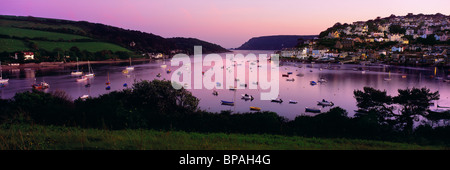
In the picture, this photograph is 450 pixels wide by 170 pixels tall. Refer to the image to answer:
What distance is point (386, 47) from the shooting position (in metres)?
85.4

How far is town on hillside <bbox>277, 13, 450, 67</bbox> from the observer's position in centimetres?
6419

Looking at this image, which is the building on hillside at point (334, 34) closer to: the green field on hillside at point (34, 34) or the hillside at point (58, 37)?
the hillside at point (58, 37)

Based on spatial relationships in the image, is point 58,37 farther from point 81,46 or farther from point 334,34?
point 334,34

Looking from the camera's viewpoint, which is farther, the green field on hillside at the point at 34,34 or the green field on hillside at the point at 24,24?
the green field on hillside at the point at 24,24

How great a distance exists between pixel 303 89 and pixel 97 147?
96.3 ft

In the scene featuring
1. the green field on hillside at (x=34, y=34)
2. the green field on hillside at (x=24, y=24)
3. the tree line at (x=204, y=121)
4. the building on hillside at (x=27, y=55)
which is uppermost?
the green field on hillside at (x=24, y=24)

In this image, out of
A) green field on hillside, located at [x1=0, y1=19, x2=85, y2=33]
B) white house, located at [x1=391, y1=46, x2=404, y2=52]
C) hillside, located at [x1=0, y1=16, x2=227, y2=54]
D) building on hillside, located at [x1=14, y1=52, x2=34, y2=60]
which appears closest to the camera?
building on hillside, located at [x1=14, y1=52, x2=34, y2=60]

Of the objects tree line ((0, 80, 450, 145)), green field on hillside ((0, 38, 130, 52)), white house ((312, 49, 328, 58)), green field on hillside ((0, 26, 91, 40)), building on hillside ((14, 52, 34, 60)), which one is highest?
green field on hillside ((0, 26, 91, 40))

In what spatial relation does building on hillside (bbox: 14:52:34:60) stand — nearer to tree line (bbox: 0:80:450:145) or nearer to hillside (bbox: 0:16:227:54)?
hillside (bbox: 0:16:227:54)

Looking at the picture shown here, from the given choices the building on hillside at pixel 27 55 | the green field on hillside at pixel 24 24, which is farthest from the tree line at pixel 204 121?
the green field on hillside at pixel 24 24

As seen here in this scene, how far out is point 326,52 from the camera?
3487 inches

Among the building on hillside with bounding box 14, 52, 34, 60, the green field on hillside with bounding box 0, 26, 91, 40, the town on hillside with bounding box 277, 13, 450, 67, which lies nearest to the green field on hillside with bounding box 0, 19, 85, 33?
the green field on hillside with bounding box 0, 26, 91, 40

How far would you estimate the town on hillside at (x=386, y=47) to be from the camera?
6419 cm
